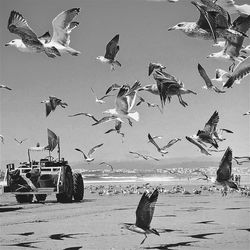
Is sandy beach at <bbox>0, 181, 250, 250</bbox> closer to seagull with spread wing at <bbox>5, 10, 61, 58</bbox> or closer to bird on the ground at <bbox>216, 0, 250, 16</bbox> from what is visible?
seagull with spread wing at <bbox>5, 10, 61, 58</bbox>

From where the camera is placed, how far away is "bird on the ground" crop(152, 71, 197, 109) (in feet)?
19.1

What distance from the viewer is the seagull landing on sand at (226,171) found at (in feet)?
19.1

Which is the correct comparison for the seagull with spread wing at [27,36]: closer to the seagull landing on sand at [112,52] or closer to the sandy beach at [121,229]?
the seagull landing on sand at [112,52]

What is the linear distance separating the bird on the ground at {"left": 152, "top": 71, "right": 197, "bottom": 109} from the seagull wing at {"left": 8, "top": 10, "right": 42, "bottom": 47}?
1.50 meters

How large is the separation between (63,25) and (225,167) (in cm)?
271

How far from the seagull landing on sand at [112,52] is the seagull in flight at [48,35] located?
55 cm

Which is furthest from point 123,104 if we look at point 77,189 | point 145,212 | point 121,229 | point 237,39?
point 77,189

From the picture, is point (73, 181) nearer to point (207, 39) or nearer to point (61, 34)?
point (61, 34)

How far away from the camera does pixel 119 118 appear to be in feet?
21.0

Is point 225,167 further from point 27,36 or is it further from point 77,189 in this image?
point 77,189

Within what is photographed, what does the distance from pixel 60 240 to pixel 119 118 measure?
3512mm

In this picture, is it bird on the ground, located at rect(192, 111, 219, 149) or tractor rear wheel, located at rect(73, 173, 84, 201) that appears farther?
tractor rear wheel, located at rect(73, 173, 84, 201)

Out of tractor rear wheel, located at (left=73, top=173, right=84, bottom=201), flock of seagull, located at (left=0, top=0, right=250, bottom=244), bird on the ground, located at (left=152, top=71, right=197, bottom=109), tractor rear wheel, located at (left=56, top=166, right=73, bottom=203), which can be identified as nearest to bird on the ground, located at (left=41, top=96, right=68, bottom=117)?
flock of seagull, located at (left=0, top=0, right=250, bottom=244)

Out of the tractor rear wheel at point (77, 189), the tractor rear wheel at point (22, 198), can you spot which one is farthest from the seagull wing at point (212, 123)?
the tractor rear wheel at point (22, 198)
